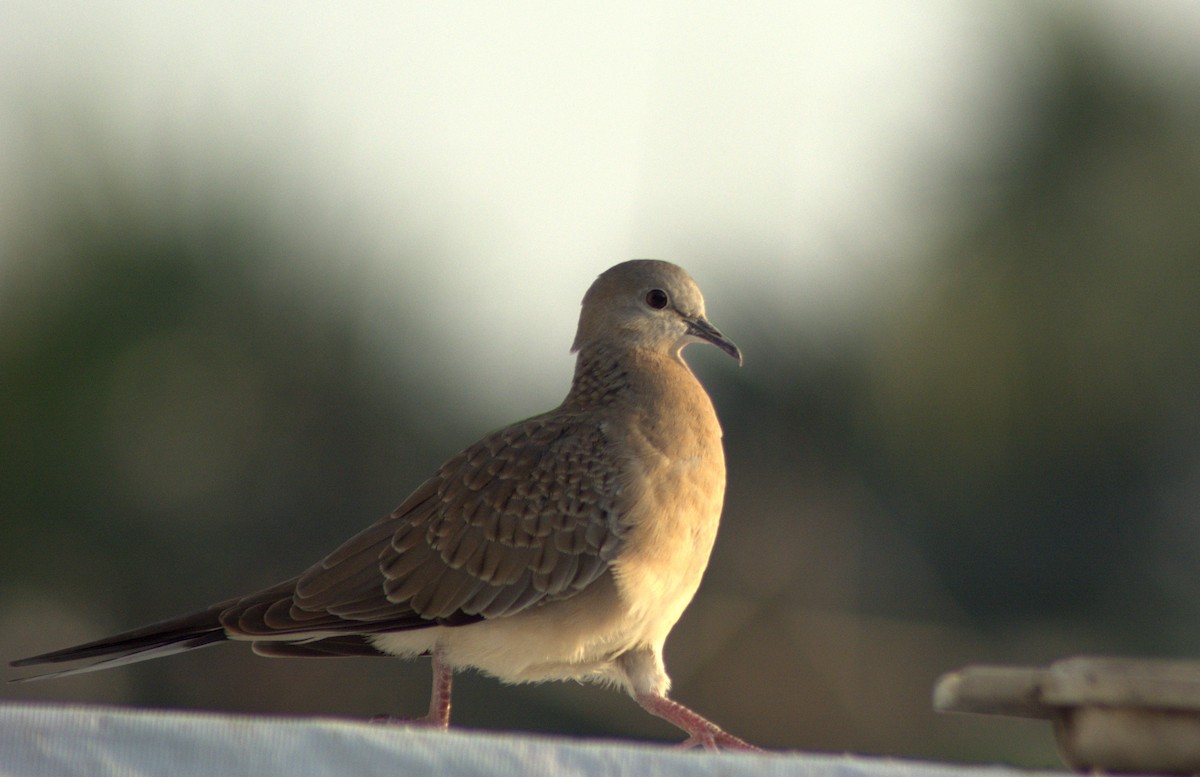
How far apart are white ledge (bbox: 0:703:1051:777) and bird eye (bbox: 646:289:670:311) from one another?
8.97ft

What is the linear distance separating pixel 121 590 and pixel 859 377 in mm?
6766

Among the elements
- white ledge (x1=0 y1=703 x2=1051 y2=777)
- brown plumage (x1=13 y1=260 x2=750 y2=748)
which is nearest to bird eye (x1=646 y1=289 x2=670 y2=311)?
brown plumage (x1=13 y1=260 x2=750 y2=748)

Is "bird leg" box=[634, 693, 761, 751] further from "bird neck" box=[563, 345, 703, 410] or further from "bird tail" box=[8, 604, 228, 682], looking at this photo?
"bird tail" box=[8, 604, 228, 682]

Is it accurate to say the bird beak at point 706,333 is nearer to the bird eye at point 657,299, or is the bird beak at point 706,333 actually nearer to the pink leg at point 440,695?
the bird eye at point 657,299

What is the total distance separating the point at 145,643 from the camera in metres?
3.16

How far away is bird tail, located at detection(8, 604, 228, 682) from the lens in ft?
9.75

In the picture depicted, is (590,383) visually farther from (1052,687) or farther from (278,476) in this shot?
(278,476)

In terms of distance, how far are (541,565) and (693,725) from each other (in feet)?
1.71

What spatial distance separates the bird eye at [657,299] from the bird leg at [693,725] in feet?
3.66

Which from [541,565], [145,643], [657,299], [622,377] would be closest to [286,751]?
[145,643]

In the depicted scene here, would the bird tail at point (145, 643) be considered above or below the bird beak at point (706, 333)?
below

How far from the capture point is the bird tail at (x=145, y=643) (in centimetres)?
297

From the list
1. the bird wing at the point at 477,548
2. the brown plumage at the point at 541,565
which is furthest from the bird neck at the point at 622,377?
the bird wing at the point at 477,548

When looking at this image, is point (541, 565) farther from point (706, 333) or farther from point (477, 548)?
point (706, 333)
